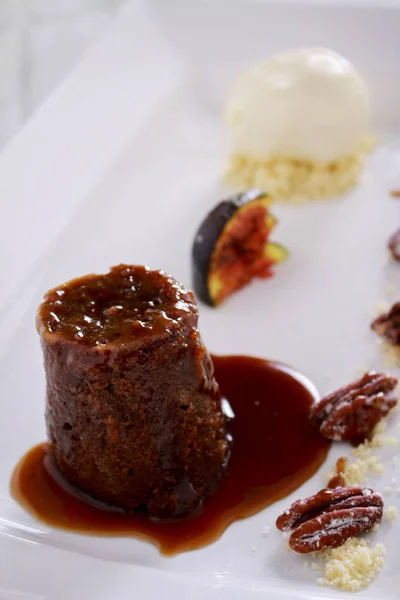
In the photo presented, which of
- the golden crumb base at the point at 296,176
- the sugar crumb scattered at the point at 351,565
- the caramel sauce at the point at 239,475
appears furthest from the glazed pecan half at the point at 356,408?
the golden crumb base at the point at 296,176

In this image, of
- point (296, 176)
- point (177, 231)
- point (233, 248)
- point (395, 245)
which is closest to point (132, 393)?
point (233, 248)

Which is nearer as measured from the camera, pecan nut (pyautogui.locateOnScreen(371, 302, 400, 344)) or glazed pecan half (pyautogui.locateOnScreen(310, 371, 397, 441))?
glazed pecan half (pyautogui.locateOnScreen(310, 371, 397, 441))

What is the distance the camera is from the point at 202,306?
332cm

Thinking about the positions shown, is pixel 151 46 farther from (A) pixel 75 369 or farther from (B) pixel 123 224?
(A) pixel 75 369

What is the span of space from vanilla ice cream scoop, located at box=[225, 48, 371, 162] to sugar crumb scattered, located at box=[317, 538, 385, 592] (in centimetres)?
217

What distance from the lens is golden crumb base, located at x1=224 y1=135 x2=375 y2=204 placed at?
3893 mm

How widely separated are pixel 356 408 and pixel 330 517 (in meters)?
0.46

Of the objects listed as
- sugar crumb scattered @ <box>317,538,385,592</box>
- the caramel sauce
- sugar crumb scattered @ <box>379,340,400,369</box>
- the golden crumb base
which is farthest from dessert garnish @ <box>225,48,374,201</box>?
sugar crumb scattered @ <box>317,538,385,592</box>

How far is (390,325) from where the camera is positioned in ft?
9.94

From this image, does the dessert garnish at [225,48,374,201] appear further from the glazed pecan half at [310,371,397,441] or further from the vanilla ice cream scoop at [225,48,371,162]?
the glazed pecan half at [310,371,397,441]

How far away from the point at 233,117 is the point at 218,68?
55 centimetres

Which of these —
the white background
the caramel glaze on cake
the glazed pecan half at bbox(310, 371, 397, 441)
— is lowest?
the caramel glaze on cake

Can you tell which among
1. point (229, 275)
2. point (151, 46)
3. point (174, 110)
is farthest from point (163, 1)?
point (229, 275)

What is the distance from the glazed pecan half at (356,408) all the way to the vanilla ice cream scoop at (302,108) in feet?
4.97
